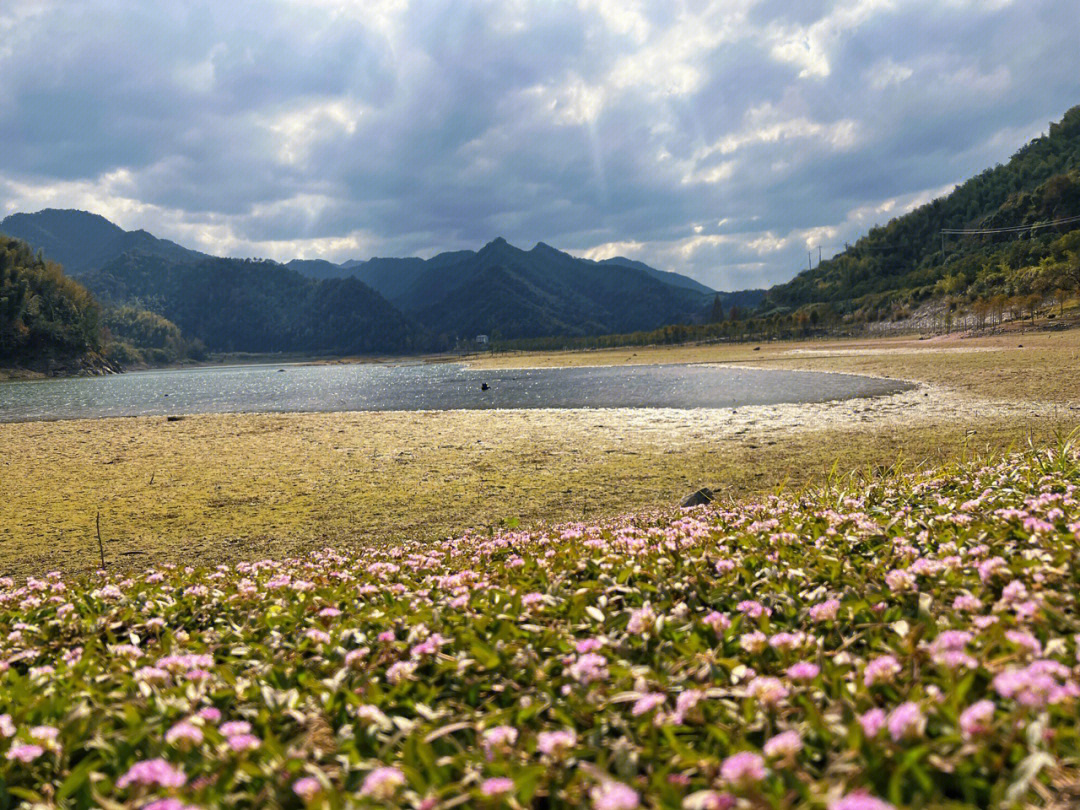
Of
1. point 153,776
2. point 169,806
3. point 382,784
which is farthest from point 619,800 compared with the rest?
point 153,776

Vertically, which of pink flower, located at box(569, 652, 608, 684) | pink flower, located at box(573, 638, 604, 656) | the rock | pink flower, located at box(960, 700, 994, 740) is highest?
pink flower, located at box(960, 700, 994, 740)

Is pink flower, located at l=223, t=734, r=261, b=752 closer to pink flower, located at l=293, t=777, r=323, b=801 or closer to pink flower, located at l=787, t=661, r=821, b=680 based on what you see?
pink flower, located at l=293, t=777, r=323, b=801

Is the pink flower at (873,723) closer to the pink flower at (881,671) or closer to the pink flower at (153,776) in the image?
the pink flower at (881,671)

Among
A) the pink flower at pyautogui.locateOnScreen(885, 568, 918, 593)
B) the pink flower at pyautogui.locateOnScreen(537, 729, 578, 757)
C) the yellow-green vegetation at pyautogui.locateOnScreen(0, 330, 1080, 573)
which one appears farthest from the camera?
the yellow-green vegetation at pyautogui.locateOnScreen(0, 330, 1080, 573)

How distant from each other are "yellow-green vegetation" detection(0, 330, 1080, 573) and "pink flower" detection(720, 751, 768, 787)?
6665 millimetres

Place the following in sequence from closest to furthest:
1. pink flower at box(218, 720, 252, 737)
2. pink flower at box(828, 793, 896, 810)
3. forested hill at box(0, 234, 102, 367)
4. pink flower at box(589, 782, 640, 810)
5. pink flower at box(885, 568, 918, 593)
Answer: pink flower at box(828, 793, 896, 810) → pink flower at box(589, 782, 640, 810) → pink flower at box(218, 720, 252, 737) → pink flower at box(885, 568, 918, 593) → forested hill at box(0, 234, 102, 367)

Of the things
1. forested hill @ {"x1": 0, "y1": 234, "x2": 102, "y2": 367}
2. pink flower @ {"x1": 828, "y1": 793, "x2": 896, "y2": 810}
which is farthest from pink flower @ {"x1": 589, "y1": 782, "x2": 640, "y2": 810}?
forested hill @ {"x1": 0, "y1": 234, "x2": 102, "y2": 367}

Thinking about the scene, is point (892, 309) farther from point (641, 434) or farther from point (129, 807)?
point (129, 807)

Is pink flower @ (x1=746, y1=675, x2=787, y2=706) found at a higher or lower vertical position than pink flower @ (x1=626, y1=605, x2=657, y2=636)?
higher

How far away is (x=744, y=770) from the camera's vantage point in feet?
6.04

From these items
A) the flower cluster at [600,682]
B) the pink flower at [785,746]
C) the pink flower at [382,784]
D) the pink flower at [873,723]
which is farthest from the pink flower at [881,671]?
the pink flower at [382,784]

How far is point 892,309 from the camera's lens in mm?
165000

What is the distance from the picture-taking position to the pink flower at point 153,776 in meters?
2.03

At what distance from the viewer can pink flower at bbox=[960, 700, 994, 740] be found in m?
1.95
